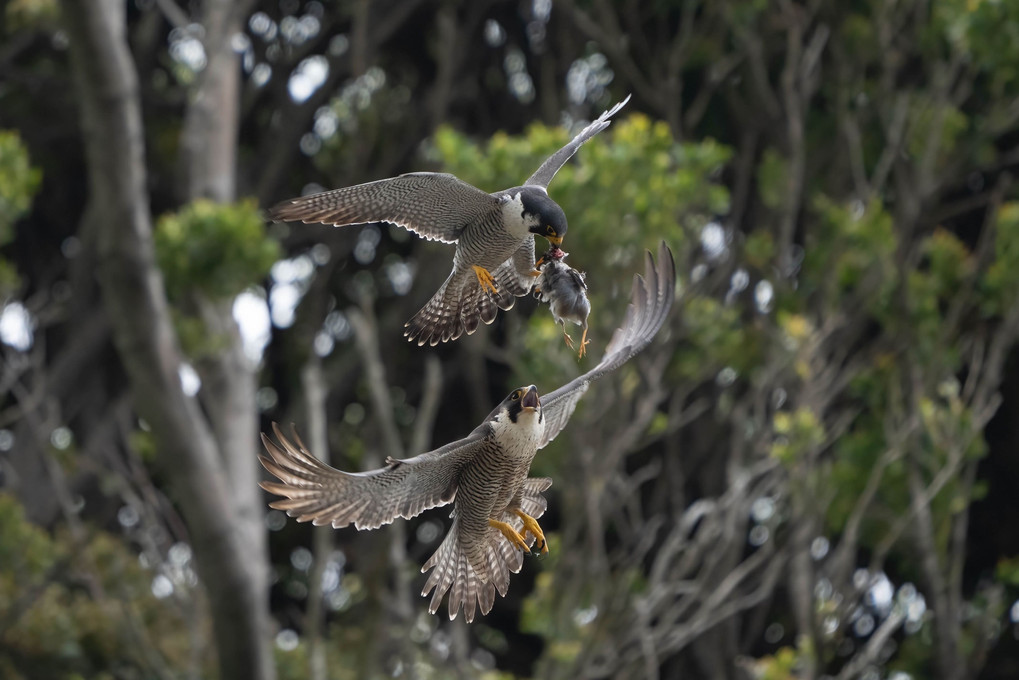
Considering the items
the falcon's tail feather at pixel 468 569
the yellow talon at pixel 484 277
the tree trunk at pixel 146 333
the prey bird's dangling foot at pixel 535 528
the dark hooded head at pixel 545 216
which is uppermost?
the dark hooded head at pixel 545 216

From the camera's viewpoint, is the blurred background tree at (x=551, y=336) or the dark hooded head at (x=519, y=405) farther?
the blurred background tree at (x=551, y=336)

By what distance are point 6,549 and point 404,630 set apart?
313 cm

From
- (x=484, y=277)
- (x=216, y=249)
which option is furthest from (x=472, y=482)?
(x=216, y=249)

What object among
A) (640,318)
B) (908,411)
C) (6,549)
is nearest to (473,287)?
(640,318)

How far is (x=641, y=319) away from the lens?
3.69 m

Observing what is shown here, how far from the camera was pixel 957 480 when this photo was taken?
11.6 meters

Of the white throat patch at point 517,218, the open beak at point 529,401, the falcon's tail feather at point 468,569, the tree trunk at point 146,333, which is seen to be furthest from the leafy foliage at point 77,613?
the white throat patch at point 517,218

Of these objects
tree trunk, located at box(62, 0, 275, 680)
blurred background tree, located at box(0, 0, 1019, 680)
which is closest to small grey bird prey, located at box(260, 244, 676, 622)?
blurred background tree, located at box(0, 0, 1019, 680)

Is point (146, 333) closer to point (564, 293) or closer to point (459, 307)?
point (459, 307)

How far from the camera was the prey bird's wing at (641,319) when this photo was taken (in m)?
3.48

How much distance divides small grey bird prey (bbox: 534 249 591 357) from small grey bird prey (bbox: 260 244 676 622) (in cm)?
22

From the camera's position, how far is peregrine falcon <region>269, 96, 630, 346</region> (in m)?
3.38

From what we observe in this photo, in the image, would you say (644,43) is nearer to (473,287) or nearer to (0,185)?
(0,185)

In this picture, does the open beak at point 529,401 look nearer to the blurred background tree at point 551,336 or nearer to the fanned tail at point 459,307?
the fanned tail at point 459,307
